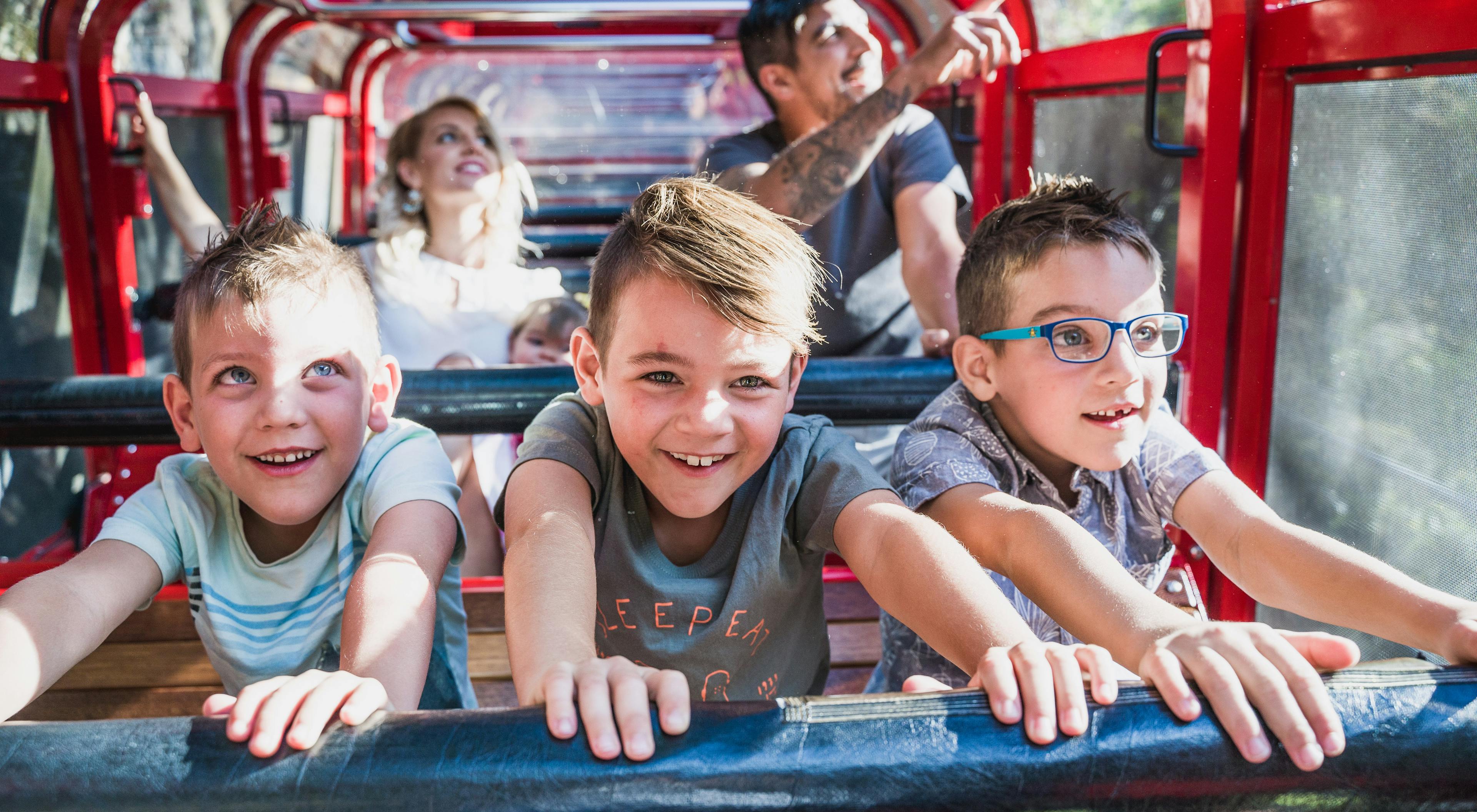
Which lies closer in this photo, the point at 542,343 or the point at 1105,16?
the point at 542,343

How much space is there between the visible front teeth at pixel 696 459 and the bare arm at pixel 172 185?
2058 millimetres

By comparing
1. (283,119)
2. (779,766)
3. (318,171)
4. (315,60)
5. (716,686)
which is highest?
(315,60)

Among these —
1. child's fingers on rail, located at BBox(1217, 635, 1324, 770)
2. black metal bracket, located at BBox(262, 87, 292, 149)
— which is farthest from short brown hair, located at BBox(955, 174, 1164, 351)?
black metal bracket, located at BBox(262, 87, 292, 149)

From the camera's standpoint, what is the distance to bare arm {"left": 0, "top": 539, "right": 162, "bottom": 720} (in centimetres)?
96

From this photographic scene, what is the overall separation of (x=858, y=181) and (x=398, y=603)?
1.59 meters

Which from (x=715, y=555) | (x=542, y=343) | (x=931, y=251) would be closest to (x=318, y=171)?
(x=542, y=343)

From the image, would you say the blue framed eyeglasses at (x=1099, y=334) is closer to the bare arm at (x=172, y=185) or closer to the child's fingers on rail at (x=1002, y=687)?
the child's fingers on rail at (x=1002, y=687)

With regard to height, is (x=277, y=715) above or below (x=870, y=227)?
below

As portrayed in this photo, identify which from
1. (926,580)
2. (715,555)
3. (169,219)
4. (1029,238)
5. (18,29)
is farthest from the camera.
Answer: (169,219)

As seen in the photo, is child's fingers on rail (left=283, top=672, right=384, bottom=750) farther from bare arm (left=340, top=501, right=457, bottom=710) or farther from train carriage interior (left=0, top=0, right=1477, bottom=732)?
train carriage interior (left=0, top=0, right=1477, bottom=732)

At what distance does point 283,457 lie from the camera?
3.79ft

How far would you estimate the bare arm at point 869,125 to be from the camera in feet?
6.05

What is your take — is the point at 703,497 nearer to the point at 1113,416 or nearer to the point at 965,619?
the point at 965,619

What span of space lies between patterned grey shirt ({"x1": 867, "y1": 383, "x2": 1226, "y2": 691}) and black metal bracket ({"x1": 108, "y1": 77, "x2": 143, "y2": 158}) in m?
2.28
